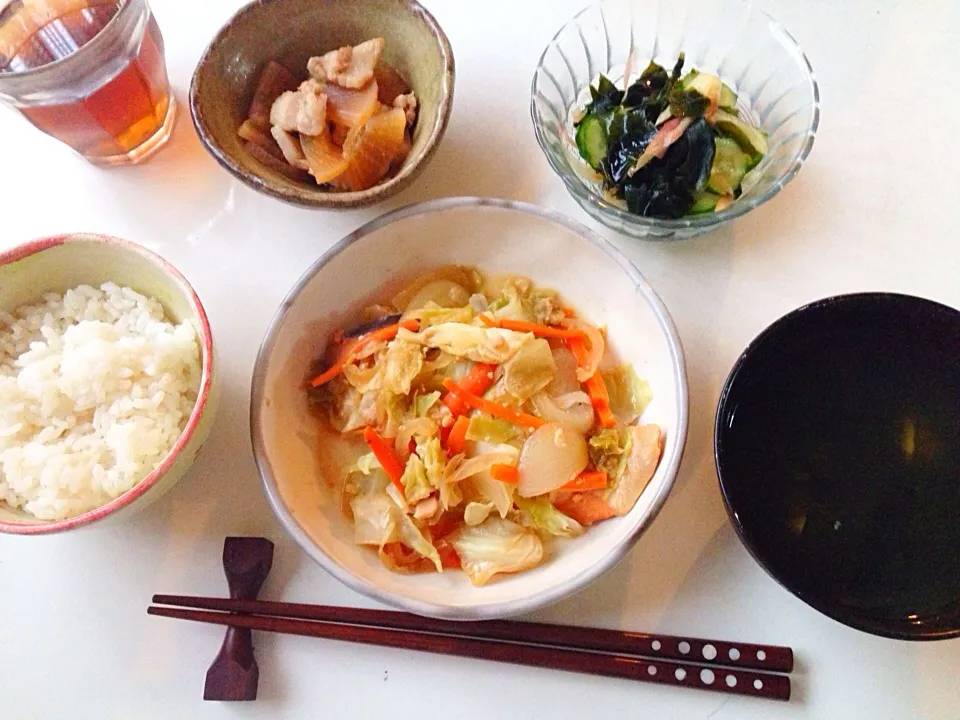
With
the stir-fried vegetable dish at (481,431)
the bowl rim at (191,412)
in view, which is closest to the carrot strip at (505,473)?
the stir-fried vegetable dish at (481,431)

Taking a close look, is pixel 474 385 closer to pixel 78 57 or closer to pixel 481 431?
pixel 481 431

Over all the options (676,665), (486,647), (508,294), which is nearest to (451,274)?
(508,294)

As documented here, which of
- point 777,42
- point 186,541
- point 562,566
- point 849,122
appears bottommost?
point 562,566

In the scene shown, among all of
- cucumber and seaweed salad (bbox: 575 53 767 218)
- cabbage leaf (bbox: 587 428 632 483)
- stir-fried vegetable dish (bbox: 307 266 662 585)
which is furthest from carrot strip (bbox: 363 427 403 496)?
cucumber and seaweed salad (bbox: 575 53 767 218)

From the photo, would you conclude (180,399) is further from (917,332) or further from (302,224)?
(917,332)

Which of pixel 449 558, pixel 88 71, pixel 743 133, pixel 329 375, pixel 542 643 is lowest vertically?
pixel 542 643

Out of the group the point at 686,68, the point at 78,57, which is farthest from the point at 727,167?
the point at 78,57

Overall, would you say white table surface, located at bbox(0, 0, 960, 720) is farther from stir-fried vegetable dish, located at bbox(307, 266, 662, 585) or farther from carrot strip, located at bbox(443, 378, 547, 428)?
carrot strip, located at bbox(443, 378, 547, 428)
